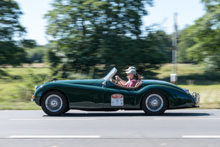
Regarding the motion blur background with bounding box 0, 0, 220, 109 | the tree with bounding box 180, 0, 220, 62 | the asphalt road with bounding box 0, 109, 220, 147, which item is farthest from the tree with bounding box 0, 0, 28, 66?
the asphalt road with bounding box 0, 109, 220, 147

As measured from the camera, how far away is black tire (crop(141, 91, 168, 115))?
26.1ft

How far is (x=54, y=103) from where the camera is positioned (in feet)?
26.6

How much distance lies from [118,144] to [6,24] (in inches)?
940

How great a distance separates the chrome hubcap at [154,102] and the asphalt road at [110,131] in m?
0.28

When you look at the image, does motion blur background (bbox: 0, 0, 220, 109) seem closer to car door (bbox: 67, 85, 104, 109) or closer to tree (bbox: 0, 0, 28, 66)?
tree (bbox: 0, 0, 28, 66)

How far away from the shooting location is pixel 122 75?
27.2m

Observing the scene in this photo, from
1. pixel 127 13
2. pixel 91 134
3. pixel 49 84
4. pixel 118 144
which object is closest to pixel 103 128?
pixel 91 134

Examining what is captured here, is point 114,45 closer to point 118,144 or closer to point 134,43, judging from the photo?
point 134,43

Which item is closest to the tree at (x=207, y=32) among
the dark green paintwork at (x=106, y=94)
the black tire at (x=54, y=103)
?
the dark green paintwork at (x=106, y=94)

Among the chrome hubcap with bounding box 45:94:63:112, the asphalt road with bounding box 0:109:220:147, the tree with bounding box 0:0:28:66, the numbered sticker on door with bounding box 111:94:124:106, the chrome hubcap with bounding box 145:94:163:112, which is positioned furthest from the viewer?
the tree with bounding box 0:0:28:66

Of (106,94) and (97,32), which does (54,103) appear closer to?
(106,94)

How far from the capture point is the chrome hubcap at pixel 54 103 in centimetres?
808

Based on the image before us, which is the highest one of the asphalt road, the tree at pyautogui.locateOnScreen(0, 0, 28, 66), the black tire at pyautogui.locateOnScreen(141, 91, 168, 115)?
the tree at pyautogui.locateOnScreen(0, 0, 28, 66)

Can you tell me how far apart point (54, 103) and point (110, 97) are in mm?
1503
